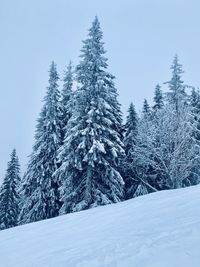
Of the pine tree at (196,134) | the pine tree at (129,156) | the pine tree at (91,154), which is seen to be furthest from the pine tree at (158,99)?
the pine tree at (91,154)

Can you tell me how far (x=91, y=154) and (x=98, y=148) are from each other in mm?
742

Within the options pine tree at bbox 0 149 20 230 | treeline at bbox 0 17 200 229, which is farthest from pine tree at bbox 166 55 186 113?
pine tree at bbox 0 149 20 230

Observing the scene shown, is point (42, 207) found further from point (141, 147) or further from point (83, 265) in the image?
point (83, 265)

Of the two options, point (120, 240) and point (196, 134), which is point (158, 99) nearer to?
point (196, 134)

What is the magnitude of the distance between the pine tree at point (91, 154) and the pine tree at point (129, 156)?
143 inches

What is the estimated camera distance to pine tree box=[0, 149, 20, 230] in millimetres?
34188

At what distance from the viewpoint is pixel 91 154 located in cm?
2058

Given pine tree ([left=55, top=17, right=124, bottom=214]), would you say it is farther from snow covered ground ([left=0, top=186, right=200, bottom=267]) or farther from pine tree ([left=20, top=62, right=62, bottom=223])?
snow covered ground ([left=0, top=186, right=200, bottom=267])

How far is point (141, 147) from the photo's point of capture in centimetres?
2556

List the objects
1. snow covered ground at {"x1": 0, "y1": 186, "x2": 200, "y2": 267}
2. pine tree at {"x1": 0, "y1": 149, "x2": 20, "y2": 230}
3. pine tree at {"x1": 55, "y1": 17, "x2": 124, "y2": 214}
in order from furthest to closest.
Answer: pine tree at {"x1": 0, "y1": 149, "x2": 20, "y2": 230} < pine tree at {"x1": 55, "y1": 17, "x2": 124, "y2": 214} < snow covered ground at {"x1": 0, "y1": 186, "x2": 200, "y2": 267}

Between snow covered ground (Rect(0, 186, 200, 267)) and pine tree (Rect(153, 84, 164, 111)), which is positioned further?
pine tree (Rect(153, 84, 164, 111))

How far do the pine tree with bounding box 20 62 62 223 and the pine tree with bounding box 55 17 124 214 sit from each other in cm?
398

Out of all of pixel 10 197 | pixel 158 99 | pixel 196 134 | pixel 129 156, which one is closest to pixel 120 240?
pixel 129 156

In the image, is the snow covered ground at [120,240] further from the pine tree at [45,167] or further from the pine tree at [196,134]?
the pine tree at [196,134]
